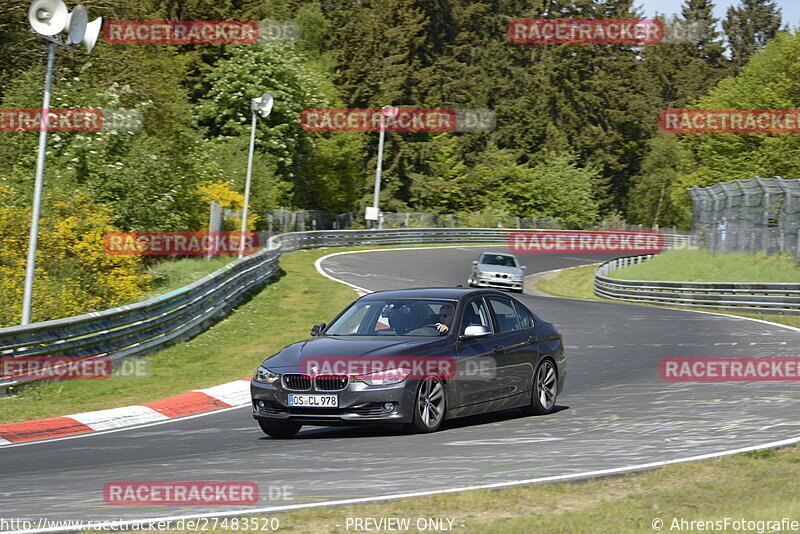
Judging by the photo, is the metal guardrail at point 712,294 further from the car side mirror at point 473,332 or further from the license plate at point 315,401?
the license plate at point 315,401

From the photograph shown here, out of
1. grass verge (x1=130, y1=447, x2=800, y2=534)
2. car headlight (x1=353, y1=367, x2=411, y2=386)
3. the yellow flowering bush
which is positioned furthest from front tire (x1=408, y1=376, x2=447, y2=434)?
the yellow flowering bush

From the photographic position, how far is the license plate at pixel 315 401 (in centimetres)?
1009

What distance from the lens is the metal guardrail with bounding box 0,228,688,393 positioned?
14.8 metres

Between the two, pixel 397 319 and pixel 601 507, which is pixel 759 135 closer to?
pixel 397 319

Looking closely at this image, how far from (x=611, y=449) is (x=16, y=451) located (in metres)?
5.77

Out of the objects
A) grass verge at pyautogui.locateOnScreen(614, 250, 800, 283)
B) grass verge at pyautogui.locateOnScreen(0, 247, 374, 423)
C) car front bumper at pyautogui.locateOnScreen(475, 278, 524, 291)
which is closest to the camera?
grass verge at pyautogui.locateOnScreen(0, 247, 374, 423)

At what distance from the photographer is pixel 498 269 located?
3784 centimetres

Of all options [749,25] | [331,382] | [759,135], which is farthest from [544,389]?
[749,25]

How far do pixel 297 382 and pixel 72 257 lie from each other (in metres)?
15.5

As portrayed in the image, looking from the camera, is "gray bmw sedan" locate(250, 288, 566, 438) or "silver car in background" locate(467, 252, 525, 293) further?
"silver car in background" locate(467, 252, 525, 293)

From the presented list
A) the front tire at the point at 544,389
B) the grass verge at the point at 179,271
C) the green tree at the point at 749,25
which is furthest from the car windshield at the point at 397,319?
the green tree at the point at 749,25

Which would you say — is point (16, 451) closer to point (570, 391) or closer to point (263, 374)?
point (263, 374)

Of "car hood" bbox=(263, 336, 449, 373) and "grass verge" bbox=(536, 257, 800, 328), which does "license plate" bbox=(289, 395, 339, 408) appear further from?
"grass verge" bbox=(536, 257, 800, 328)

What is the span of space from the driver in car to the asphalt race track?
101cm
